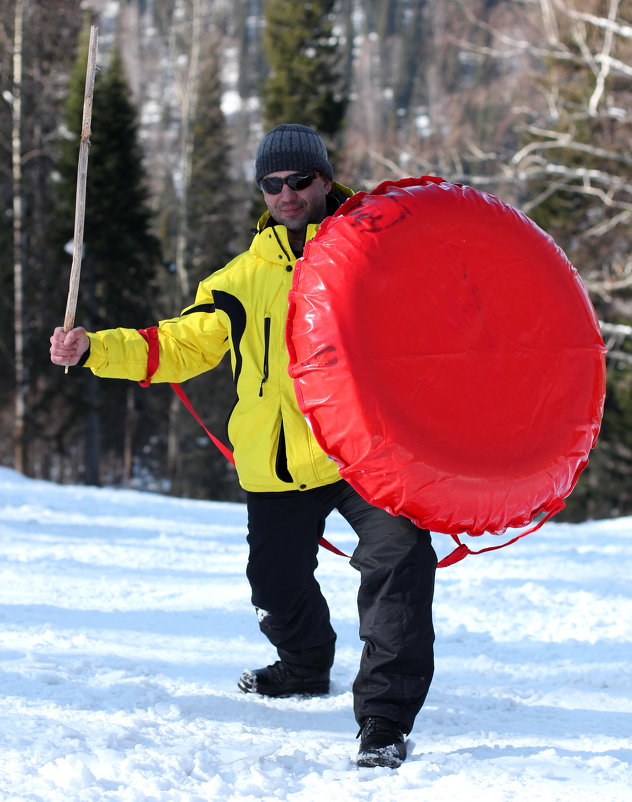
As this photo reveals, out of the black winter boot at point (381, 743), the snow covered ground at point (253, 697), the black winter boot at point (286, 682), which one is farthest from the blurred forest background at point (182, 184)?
the black winter boot at point (381, 743)

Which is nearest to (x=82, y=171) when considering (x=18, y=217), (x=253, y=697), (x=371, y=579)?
(x=371, y=579)

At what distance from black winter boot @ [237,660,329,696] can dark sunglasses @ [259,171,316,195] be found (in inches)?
61.2

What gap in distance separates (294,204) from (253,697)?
1598mm

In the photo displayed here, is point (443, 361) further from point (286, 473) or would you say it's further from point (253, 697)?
point (253, 697)

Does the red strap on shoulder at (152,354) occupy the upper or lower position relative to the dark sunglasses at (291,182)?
lower

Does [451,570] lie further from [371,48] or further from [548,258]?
[371,48]

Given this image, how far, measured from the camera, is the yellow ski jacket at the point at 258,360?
260 cm

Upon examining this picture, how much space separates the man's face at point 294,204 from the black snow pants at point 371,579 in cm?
83

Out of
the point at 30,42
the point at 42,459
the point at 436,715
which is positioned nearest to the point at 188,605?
the point at 436,715

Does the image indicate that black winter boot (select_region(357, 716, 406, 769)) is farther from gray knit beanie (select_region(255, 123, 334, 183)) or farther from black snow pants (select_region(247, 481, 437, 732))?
gray knit beanie (select_region(255, 123, 334, 183))

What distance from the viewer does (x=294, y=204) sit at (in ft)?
8.92

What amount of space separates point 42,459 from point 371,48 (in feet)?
239

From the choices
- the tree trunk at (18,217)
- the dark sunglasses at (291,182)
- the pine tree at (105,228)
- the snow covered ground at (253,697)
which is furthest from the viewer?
the pine tree at (105,228)

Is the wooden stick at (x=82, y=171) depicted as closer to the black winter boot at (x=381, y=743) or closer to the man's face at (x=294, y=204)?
the man's face at (x=294, y=204)
